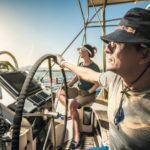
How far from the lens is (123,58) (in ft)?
2.25

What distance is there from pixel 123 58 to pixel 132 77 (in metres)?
0.15

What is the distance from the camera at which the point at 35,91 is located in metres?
1.32

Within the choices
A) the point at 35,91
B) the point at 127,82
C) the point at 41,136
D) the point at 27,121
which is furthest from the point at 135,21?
the point at 41,136

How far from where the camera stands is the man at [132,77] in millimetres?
620

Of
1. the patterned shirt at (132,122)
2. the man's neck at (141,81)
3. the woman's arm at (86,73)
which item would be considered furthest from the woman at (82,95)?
the man's neck at (141,81)

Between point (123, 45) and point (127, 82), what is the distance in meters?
0.26

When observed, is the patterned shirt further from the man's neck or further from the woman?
the woman

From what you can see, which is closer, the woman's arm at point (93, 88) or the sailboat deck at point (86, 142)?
the sailboat deck at point (86, 142)

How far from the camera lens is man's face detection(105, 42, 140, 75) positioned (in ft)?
2.19

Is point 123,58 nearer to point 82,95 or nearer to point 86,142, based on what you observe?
point 82,95

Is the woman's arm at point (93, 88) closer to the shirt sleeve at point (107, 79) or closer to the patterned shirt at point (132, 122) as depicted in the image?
the shirt sleeve at point (107, 79)

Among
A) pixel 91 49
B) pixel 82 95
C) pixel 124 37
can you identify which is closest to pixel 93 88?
pixel 82 95

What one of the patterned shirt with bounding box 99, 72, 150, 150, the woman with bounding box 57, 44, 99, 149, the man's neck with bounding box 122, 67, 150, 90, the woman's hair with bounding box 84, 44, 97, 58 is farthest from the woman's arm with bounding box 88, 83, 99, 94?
the man's neck with bounding box 122, 67, 150, 90

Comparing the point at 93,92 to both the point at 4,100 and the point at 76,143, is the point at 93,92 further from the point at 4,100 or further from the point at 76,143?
the point at 4,100
